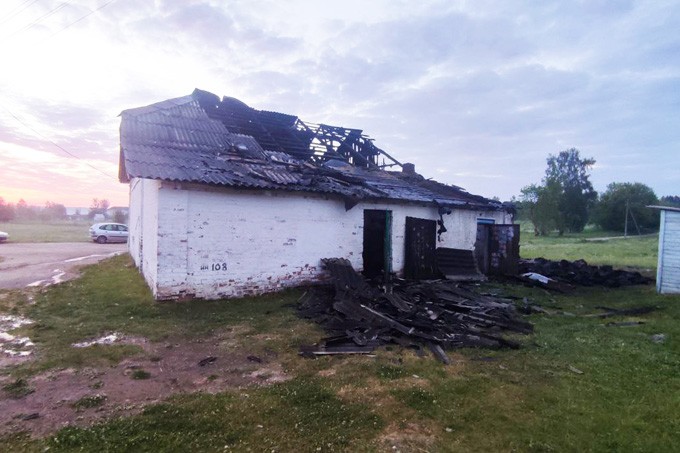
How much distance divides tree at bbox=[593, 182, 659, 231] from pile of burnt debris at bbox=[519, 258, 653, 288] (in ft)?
143

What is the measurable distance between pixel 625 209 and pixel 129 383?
199 feet

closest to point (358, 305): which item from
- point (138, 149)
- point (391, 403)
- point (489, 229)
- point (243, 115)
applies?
point (391, 403)

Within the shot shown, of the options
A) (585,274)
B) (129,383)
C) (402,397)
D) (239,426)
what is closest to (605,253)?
(585,274)

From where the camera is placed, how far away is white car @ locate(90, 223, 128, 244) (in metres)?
25.8

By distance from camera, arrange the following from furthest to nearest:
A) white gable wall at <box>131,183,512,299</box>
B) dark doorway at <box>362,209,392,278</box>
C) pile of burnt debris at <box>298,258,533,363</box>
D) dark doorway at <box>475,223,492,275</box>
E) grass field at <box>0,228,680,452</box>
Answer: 1. dark doorway at <box>475,223,492,275</box>
2. dark doorway at <box>362,209,392,278</box>
3. white gable wall at <box>131,183,512,299</box>
4. pile of burnt debris at <box>298,258,533,363</box>
5. grass field at <box>0,228,680,452</box>

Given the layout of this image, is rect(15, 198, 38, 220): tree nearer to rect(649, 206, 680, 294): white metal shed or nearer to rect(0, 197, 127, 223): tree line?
rect(0, 197, 127, 223): tree line

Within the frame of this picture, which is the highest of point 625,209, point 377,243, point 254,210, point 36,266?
point 625,209

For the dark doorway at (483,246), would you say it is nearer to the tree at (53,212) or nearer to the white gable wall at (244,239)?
the white gable wall at (244,239)

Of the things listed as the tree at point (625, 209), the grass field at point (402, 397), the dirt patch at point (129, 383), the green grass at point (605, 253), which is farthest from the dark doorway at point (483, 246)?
the tree at point (625, 209)

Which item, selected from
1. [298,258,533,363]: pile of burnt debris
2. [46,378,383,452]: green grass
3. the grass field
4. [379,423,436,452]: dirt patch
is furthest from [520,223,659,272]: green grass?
[46,378,383,452]: green grass

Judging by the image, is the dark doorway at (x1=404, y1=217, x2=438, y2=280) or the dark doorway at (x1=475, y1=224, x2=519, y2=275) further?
the dark doorway at (x1=475, y1=224, x2=519, y2=275)

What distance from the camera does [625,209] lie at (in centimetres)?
5031

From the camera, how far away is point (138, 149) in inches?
380

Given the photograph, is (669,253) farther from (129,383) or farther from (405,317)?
(129,383)
